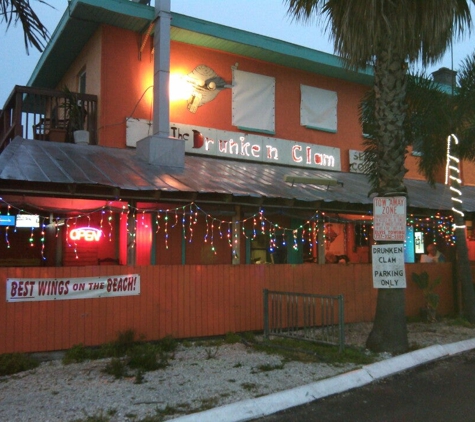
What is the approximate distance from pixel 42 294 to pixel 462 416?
249 inches

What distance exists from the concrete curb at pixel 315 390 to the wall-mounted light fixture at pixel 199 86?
7.93m

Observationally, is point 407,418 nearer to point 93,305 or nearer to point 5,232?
point 93,305

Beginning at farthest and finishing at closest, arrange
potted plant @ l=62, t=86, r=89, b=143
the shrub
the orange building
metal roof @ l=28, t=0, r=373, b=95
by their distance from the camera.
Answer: metal roof @ l=28, t=0, r=373, b=95 < potted plant @ l=62, t=86, r=89, b=143 < the orange building < the shrub

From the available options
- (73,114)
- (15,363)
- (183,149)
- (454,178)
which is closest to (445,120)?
(454,178)

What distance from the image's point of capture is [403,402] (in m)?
6.45

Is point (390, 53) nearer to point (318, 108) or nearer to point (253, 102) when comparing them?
point (253, 102)

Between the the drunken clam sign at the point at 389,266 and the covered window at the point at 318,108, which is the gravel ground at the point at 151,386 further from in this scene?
the covered window at the point at 318,108

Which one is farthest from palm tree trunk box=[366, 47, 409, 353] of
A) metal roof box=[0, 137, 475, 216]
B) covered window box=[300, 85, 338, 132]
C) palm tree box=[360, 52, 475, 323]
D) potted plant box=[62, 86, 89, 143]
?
potted plant box=[62, 86, 89, 143]

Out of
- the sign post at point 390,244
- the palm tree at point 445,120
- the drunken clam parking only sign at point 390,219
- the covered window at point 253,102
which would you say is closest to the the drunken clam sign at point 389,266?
the sign post at point 390,244

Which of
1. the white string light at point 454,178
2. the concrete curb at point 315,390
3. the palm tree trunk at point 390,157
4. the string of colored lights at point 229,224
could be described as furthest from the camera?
the white string light at point 454,178

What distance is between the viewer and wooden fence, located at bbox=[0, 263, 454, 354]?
8500 millimetres

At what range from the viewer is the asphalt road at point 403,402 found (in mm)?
5883

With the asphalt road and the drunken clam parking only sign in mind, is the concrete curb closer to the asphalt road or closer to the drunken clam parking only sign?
the asphalt road

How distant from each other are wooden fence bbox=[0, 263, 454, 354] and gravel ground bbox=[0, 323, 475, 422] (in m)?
0.69
